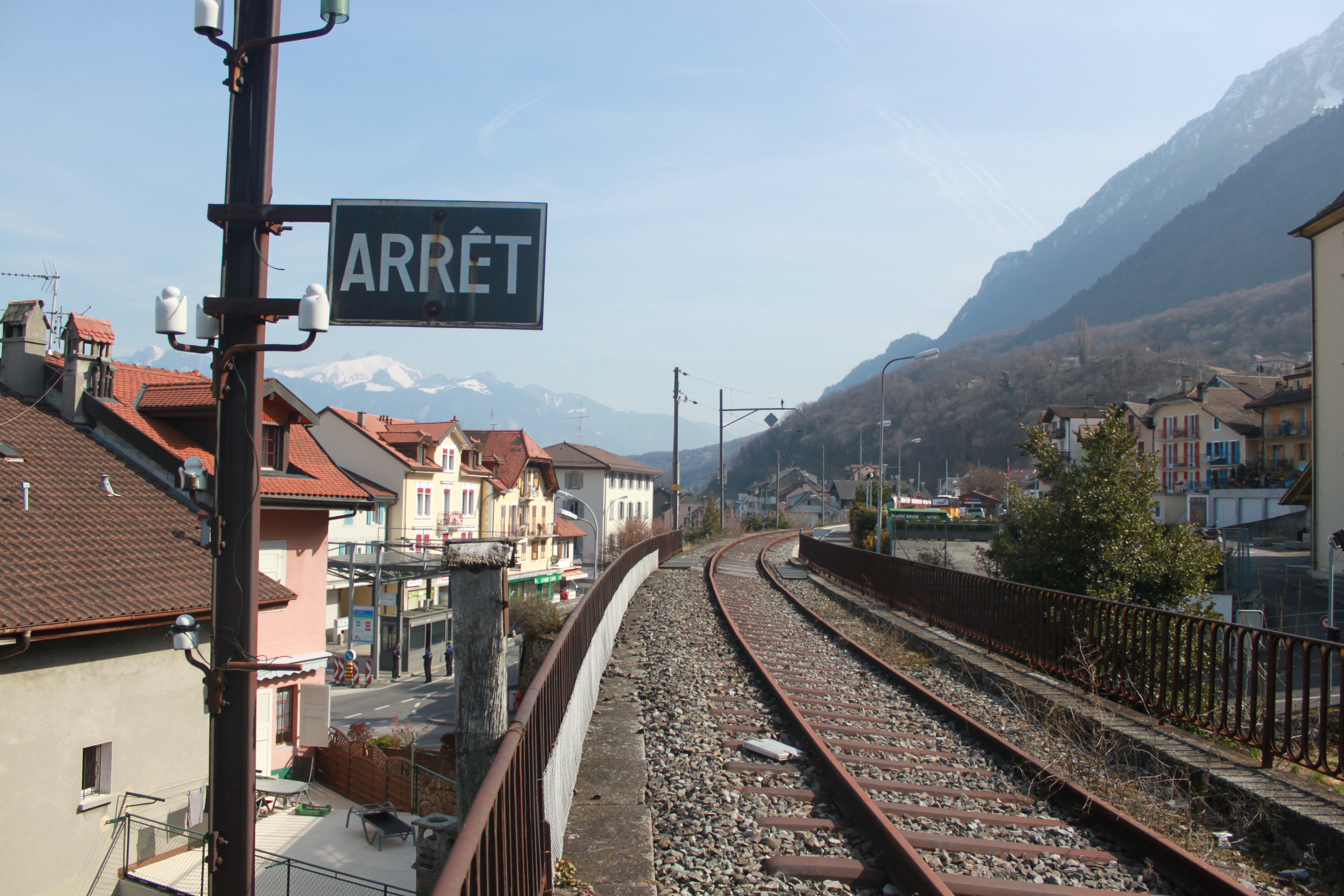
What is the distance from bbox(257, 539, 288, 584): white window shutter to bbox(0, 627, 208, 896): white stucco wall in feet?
19.1

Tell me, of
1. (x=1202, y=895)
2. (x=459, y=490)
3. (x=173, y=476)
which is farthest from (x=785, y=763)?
(x=459, y=490)

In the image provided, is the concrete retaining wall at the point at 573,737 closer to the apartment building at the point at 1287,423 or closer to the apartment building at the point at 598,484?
the apartment building at the point at 1287,423

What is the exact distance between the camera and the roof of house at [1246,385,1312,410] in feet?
157

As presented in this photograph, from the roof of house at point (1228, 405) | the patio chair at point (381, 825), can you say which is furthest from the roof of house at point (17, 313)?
the roof of house at point (1228, 405)

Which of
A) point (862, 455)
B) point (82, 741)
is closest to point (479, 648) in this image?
point (82, 741)

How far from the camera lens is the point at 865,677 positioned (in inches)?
409

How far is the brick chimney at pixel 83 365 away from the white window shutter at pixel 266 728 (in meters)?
6.32

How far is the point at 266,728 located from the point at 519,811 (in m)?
16.5

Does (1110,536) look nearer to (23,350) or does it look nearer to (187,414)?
(187,414)

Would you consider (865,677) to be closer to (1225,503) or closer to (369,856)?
(369,856)

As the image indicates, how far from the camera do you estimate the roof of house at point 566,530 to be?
2643 inches

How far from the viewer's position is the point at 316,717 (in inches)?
729

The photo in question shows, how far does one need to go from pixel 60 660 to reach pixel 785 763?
920cm

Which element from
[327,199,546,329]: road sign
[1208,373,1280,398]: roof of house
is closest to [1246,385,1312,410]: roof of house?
[1208,373,1280,398]: roof of house
